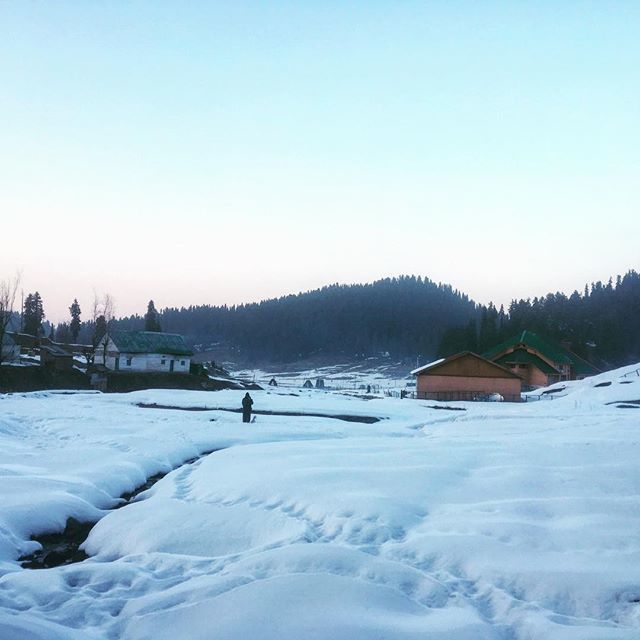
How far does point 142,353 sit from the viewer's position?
57469 millimetres

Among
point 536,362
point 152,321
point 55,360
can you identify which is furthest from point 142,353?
point 536,362

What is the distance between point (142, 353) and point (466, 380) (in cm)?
3123

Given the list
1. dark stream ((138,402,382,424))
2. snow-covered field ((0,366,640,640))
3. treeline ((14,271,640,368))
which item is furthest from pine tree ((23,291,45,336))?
snow-covered field ((0,366,640,640))

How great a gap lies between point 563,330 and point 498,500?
96.9 metres

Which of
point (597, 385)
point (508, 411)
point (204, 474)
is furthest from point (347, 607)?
point (597, 385)

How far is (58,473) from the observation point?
482 inches

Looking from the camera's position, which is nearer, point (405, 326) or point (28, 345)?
point (28, 345)

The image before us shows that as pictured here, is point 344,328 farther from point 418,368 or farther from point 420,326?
point 418,368

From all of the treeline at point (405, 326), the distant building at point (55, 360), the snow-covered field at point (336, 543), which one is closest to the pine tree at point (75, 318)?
the treeline at point (405, 326)

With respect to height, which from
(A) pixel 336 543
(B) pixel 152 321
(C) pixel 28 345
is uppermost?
(B) pixel 152 321

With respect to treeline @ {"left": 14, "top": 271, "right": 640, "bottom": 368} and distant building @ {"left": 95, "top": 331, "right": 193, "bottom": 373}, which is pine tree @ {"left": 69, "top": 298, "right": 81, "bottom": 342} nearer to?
treeline @ {"left": 14, "top": 271, "right": 640, "bottom": 368}

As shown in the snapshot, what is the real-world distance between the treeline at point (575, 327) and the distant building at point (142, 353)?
4173cm

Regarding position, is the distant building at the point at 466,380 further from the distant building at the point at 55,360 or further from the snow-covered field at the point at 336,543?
the distant building at the point at 55,360

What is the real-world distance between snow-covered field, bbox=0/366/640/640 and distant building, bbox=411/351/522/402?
101 feet
